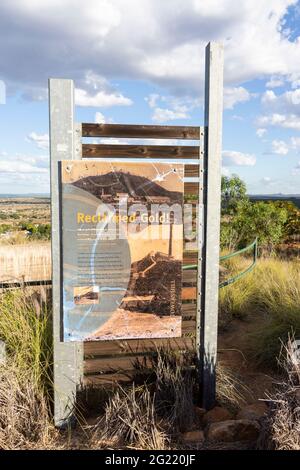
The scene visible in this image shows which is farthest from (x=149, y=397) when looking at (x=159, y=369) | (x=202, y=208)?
(x=202, y=208)

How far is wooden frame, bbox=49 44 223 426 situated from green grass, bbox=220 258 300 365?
1.12m

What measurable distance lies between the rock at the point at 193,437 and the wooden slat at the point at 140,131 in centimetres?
240

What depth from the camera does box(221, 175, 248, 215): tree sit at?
41.0 feet

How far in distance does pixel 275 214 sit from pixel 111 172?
10365 mm

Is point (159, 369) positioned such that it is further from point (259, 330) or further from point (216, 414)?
point (259, 330)

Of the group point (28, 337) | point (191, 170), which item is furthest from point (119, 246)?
point (28, 337)

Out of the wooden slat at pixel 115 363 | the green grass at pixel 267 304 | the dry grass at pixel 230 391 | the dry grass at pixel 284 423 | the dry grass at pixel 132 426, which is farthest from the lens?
the green grass at pixel 267 304

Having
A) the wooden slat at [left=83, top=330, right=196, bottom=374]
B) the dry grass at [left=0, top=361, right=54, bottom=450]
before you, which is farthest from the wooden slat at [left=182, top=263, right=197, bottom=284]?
the dry grass at [left=0, top=361, right=54, bottom=450]

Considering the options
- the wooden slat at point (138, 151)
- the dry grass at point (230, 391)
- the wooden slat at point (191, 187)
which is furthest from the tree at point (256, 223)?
the wooden slat at point (138, 151)

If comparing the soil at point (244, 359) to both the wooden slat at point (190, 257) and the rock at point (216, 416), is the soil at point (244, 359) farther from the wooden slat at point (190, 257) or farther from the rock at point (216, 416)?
the wooden slat at point (190, 257)

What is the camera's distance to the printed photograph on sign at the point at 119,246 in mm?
3414

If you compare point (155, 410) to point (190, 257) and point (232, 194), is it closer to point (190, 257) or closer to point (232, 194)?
point (190, 257)

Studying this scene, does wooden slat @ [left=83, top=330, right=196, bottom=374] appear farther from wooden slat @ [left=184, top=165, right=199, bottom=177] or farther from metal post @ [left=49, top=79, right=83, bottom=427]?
wooden slat @ [left=184, top=165, right=199, bottom=177]

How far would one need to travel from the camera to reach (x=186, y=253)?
3727 millimetres
